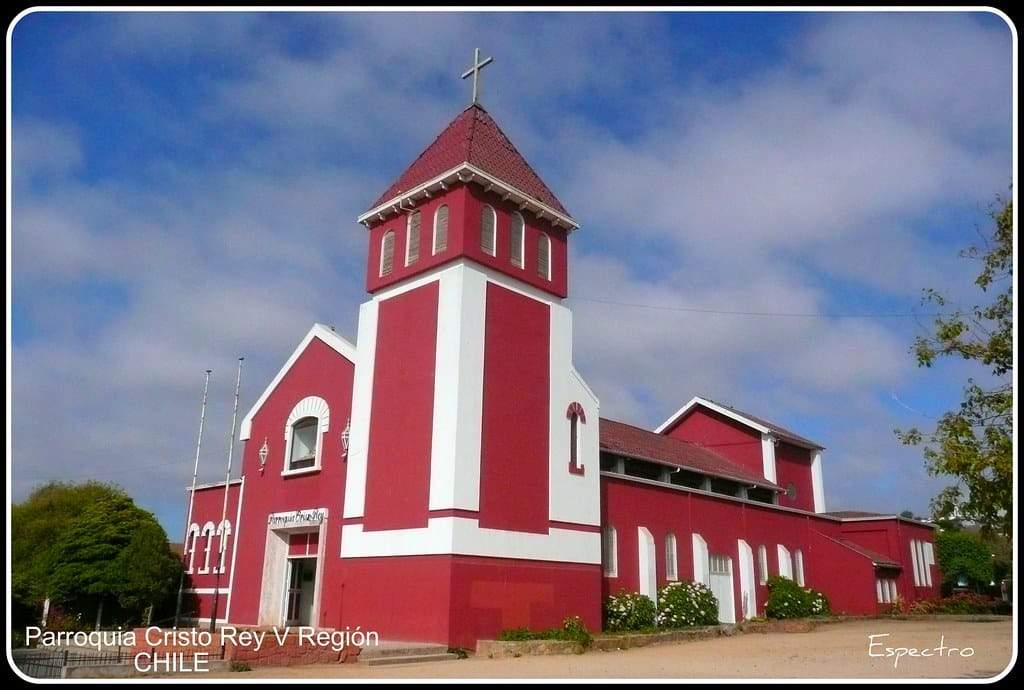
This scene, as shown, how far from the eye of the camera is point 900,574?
132ft

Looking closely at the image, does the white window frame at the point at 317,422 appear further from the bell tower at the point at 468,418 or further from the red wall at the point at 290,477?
the bell tower at the point at 468,418

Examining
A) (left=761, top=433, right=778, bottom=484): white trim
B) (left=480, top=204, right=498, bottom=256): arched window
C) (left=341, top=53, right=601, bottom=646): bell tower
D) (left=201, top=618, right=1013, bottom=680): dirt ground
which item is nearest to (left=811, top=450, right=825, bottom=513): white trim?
(left=761, top=433, right=778, bottom=484): white trim

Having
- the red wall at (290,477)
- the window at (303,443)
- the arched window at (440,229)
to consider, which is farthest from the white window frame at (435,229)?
the window at (303,443)

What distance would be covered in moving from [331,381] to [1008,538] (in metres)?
19.5

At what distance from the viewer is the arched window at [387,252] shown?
2555 cm

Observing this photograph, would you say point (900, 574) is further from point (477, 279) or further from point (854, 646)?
point (477, 279)

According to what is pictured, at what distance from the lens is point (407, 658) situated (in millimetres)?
18344

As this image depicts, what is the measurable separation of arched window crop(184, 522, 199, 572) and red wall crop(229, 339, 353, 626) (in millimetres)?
3817

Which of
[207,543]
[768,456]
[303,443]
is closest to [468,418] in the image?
[303,443]

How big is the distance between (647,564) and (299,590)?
1137 centimetres

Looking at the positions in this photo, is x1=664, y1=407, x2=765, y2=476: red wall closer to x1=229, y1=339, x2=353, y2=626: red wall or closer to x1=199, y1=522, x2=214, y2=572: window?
x1=229, y1=339, x2=353, y2=626: red wall

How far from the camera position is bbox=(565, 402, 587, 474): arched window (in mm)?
24766

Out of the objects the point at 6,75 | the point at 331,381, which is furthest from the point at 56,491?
the point at 6,75

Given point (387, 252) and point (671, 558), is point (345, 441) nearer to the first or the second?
point (387, 252)
